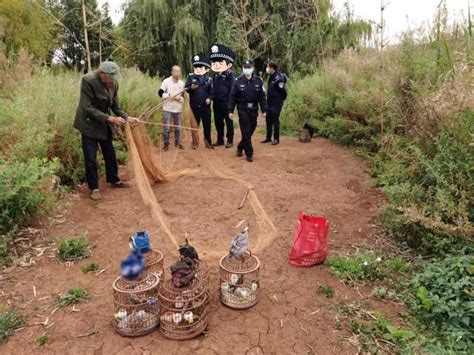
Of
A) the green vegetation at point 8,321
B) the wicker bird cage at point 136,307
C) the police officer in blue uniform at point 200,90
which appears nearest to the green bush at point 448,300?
the wicker bird cage at point 136,307

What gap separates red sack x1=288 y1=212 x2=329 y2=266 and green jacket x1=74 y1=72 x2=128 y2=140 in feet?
9.52

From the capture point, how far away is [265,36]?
44.9 ft

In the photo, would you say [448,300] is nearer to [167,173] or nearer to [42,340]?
[42,340]

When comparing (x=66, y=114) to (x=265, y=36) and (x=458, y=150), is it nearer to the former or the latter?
(x=458, y=150)

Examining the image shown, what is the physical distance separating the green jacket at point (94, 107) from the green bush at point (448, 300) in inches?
158

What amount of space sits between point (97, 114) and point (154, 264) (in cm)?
260

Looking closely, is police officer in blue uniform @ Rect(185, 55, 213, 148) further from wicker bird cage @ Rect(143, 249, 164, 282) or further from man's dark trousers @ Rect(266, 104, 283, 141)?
wicker bird cage @ Rect(143, 249, 164, 282)

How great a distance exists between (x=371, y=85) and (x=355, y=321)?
19.5 feet

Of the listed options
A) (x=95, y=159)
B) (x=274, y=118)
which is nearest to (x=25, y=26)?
(x=274, y=118)

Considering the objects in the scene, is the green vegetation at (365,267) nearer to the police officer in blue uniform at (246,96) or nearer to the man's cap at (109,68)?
the man's cap at (109,68)

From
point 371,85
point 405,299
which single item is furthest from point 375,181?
point 405,299

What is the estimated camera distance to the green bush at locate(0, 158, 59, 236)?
401 cm

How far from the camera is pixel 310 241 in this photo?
12.3ft

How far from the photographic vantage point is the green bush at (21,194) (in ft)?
13.1
